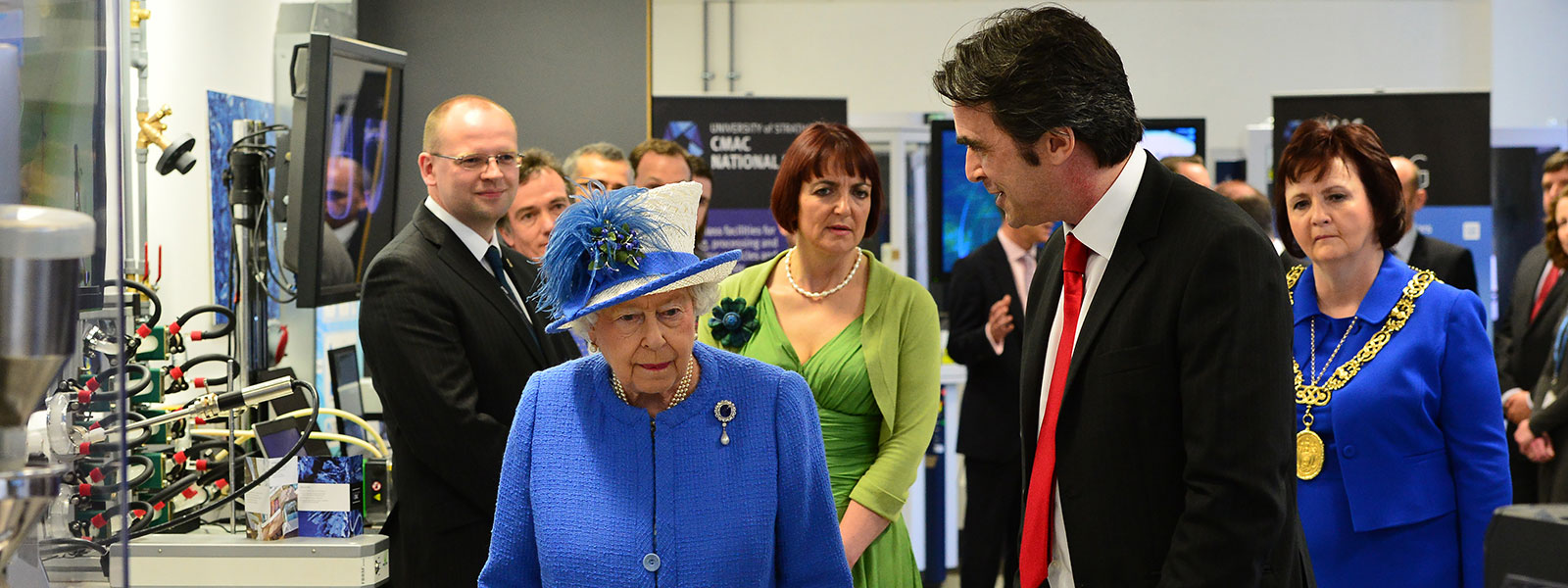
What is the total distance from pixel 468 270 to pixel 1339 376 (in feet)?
6.12

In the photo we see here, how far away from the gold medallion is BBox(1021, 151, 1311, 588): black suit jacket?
786 millimetres

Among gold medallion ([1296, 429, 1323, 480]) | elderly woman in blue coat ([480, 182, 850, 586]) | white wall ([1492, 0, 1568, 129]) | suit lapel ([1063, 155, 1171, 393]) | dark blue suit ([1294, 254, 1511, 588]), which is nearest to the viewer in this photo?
suit lapel ([1063, 155, 1171, 393])

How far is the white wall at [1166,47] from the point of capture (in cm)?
998

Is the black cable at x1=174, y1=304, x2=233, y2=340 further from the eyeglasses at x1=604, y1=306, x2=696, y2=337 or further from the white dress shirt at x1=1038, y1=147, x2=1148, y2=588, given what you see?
the white dress shirt at x1=1038, y1=147, x2=1148, y2=588

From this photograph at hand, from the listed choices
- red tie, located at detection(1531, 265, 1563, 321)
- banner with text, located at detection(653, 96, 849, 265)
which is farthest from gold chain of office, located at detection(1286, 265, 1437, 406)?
banner with text, located at detection(653, 96, 849, 265)

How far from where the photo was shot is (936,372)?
3029 millimetres

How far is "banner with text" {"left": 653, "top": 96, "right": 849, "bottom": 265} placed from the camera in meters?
5.99

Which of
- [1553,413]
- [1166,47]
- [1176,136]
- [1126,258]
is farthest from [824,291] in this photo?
[1166,47]

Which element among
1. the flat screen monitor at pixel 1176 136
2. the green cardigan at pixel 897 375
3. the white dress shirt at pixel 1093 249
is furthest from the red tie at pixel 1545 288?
the white dress shirt at pixel 1093 249

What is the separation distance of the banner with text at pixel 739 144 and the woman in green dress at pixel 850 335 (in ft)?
9.20

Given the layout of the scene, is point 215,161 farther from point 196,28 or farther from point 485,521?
point 485,521

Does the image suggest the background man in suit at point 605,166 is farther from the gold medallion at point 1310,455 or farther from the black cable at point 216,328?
the gold medallion at point 1310,455

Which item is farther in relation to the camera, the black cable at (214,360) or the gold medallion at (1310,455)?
the black cable at (214,360)

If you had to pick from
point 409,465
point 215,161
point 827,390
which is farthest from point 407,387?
point 215,161
